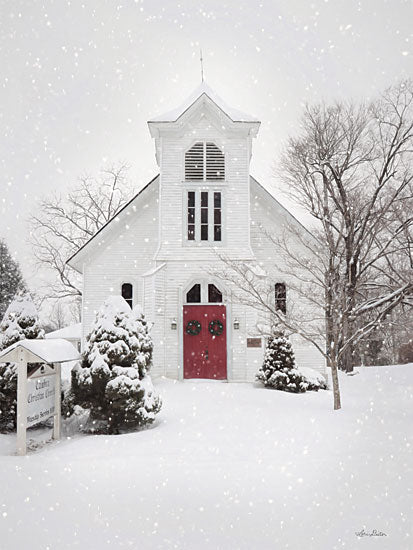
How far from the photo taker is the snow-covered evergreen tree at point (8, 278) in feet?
128

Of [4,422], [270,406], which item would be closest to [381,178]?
[270,406]

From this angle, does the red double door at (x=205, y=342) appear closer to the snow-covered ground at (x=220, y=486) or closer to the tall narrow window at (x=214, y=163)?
the tall narrow window at (x=214, y=163)

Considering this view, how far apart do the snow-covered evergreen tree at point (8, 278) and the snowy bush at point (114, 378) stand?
30744 mm

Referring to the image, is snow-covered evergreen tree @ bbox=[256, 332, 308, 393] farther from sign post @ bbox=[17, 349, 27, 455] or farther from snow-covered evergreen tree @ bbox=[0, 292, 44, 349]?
sign post @ bbox=[17, 349, 27, 455]

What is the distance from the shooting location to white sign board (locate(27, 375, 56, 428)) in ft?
28.1

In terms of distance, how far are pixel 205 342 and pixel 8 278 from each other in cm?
2874

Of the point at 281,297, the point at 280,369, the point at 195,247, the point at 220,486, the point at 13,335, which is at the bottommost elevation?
the point at 220,486

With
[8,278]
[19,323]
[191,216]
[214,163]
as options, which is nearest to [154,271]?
[191,216]

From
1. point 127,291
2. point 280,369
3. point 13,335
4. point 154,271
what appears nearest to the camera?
point 13,335

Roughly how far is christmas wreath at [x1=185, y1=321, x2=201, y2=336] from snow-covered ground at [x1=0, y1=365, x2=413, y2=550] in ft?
18.1

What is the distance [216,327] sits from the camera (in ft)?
52.7

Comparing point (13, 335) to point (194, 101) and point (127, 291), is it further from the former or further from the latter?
point (194, 101)

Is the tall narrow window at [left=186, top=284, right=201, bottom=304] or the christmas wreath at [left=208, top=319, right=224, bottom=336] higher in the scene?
the tall narrow window at [left=186, top=284, right=201, bottom=304]

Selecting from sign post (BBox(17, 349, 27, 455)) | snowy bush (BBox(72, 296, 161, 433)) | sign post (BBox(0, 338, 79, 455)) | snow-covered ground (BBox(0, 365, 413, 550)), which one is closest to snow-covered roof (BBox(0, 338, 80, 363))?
sign post (BBox(0, 338, 79, 455))
